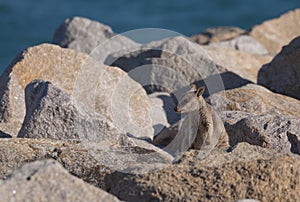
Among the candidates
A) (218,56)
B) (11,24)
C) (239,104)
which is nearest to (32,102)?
(239,104)

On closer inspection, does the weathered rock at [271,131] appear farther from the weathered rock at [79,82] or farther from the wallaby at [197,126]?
the weathered rock at [79,82]

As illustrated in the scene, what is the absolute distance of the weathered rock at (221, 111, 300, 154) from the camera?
818 centimetres

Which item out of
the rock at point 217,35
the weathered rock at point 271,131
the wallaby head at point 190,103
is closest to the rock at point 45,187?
the weathered rock at point 271,131

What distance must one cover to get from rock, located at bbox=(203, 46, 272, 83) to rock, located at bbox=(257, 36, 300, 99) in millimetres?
833

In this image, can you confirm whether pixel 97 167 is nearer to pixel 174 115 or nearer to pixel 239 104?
pixel 239 104

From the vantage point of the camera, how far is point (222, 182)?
6324 mm

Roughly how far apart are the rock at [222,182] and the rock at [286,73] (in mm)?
5262

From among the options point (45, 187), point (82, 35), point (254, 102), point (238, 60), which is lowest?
point (254, 102)

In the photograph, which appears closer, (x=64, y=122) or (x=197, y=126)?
(x=64, y=122)

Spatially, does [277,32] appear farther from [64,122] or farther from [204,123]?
[64,122]

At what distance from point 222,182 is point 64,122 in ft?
9.19

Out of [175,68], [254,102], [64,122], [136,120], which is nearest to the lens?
[64,122]

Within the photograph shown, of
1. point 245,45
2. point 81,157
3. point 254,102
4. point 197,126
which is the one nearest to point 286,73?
point 254,102

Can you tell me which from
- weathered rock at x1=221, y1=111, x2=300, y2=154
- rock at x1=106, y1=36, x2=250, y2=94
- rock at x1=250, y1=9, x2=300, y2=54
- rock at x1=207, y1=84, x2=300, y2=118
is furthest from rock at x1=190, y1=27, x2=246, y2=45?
weathered rock at x1=221, y1=111, x2=300, y2=154
